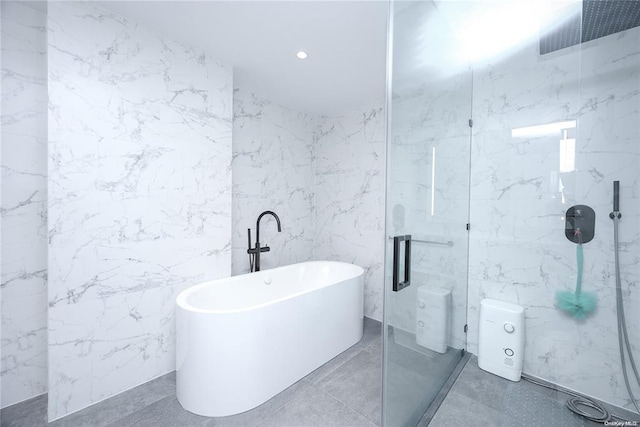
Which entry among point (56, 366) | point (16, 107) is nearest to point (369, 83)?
point (16, 107)

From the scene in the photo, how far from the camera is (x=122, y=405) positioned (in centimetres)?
174

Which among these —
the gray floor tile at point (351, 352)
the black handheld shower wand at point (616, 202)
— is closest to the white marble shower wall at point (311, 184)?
the gray floor tile at point (351, 352)

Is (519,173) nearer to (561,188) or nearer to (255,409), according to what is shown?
(561,188)

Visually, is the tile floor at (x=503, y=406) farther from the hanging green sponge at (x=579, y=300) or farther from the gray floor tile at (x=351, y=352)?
the gray floor tile at (x=351, y=352)

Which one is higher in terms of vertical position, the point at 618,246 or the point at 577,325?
the point at 618,246

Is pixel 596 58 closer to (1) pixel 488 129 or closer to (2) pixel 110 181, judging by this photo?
(1) pixel 488 129

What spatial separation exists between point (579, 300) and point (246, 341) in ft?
6.71

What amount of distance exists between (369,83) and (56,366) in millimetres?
A: 3255

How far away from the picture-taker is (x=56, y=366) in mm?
1623

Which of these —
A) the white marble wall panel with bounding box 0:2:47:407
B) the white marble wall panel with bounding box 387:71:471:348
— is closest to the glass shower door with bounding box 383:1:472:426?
the white marble wall panel with bounding box 387:71:471:348

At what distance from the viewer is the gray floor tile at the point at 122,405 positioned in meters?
1.61

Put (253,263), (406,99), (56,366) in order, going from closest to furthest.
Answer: (406,99) → (56,366) → (253,263)

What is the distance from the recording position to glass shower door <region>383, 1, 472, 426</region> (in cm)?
131

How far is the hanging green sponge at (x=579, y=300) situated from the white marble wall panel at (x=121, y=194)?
2.53m
